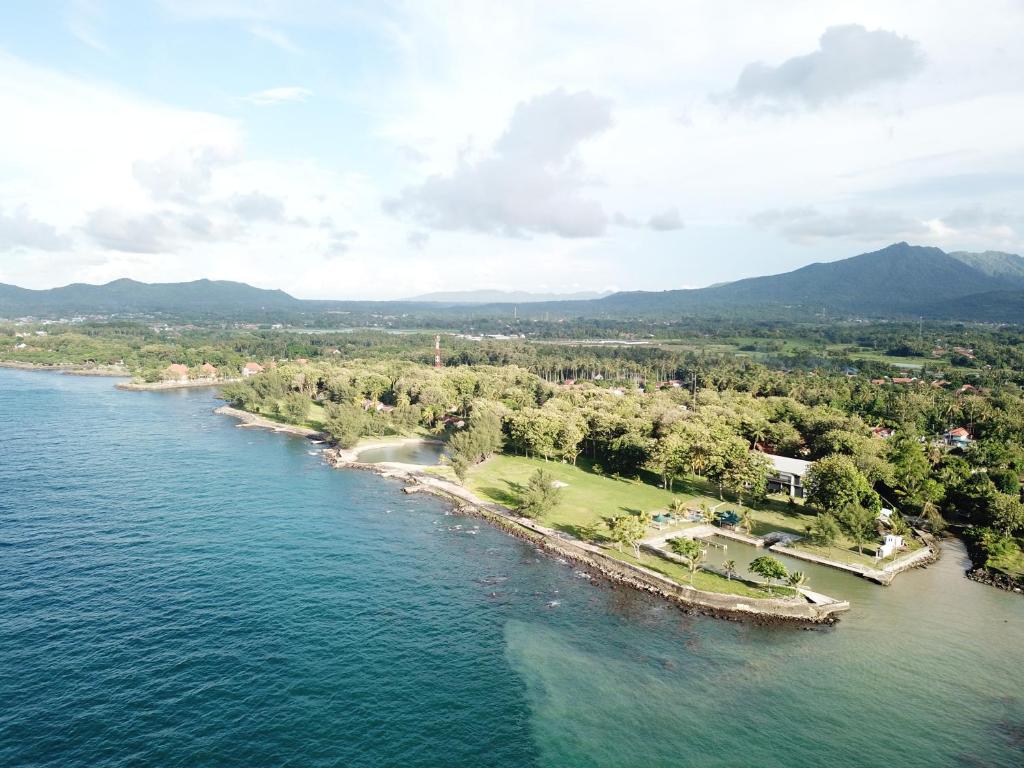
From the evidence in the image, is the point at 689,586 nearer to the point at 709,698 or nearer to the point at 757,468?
the point at 709,698

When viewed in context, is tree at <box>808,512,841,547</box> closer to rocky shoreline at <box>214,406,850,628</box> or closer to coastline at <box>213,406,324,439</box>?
rocky shoreline at <box>214,406,850,628</box>

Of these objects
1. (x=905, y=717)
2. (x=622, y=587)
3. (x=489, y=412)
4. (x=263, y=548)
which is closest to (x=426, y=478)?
(x=489, y=412)

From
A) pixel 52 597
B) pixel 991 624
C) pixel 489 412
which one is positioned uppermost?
pixel 489 412

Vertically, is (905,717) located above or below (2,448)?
below

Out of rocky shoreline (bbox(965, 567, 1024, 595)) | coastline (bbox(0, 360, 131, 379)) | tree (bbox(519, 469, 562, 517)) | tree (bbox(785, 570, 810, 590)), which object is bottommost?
rocky shoreline (bbox(965, 567, 1024, 595))

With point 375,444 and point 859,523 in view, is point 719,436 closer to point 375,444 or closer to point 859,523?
point 859,523

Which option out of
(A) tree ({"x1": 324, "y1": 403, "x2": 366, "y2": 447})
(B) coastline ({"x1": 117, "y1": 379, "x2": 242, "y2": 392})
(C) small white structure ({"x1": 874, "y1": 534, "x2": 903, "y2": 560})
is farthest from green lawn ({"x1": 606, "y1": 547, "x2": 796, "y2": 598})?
(B) coastline ({"x1": 117, "y1": 379, "x2": 242, "y2": 392})

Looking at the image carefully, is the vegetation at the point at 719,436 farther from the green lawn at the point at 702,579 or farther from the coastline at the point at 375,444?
the green lawn at the point at 702,579
